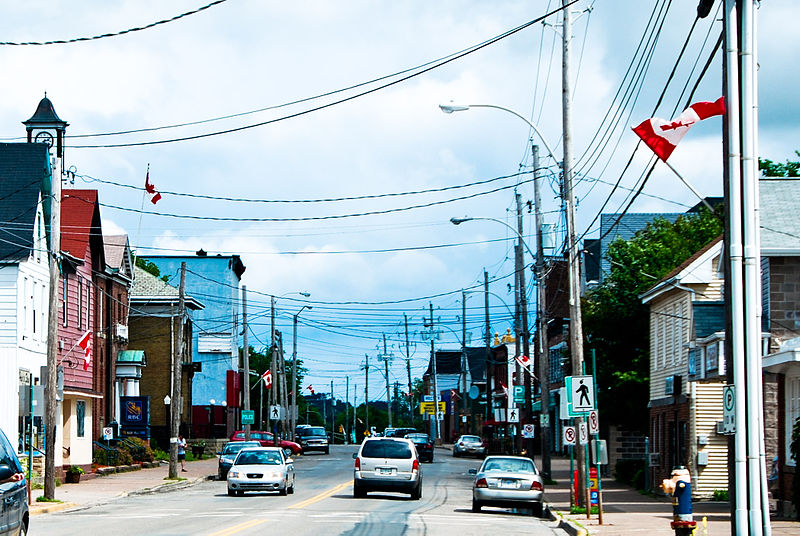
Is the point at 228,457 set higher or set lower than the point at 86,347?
lower

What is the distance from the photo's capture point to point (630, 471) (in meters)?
43.6

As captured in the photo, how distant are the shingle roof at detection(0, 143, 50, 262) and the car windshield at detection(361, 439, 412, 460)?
1346 cm

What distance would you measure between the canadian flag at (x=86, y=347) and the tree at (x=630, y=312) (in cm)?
1797

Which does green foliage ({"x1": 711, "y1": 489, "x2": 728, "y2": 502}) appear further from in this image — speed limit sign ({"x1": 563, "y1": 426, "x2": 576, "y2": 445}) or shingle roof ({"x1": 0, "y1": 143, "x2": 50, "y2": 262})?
shingle roof ({"x1": 0, "y1": 143, "x2": 50, "y2": 262})

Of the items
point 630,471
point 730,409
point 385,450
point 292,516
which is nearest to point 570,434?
point 385,450

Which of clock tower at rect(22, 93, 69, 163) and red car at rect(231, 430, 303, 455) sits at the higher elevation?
clock tower at rect(22, 93, 69, 163)

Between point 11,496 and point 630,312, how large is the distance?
31.3m

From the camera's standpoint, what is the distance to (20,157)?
40031mm

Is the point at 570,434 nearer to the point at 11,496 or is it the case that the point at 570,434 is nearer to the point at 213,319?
the point at 11,496

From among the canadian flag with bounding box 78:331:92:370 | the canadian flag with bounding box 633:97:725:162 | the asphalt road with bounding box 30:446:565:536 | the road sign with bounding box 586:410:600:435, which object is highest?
the canadian flag with bounding box 633:97:725:162

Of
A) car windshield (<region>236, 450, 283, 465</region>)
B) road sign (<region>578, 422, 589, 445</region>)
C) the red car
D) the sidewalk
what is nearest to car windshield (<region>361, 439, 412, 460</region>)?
car windshield (<region>236, 450, 283, 465</region>)

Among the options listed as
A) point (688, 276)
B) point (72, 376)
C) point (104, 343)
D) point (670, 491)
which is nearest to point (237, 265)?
point (104, 343)

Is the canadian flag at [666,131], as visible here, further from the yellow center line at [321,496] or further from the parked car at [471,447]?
the parked car at [471,447]

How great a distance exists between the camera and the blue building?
8444 cm
